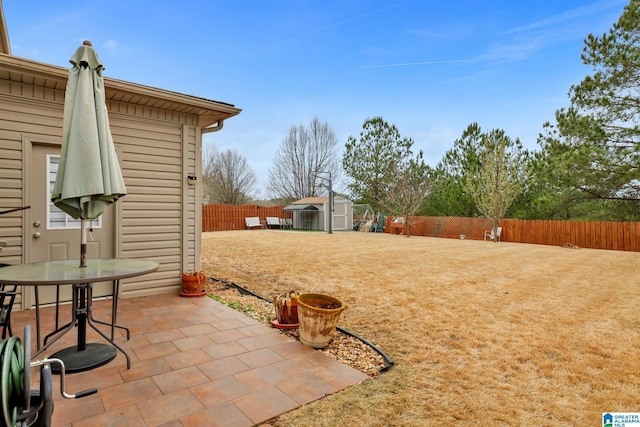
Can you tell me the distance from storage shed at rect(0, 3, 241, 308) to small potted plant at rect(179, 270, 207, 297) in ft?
0.84

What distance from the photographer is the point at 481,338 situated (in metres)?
3.16

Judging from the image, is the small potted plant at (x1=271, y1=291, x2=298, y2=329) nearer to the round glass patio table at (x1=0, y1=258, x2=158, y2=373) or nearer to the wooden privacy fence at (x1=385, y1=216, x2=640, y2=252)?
the round glass patio table at (x1=0, y1=258, x2=158, y2=373)

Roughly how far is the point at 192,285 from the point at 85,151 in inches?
94.9

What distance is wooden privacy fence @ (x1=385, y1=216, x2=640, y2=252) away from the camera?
36.7 feet

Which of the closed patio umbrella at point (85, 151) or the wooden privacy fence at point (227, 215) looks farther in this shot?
the wooden privacy fence at point (227, 215)

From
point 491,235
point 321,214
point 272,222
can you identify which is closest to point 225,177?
point 272,222

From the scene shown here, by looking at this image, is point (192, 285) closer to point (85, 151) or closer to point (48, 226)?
point (48, 226)

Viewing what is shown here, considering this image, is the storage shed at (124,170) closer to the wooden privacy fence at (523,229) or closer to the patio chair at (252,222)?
the wooden privacy fence at (523,229)

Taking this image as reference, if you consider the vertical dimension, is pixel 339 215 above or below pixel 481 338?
above

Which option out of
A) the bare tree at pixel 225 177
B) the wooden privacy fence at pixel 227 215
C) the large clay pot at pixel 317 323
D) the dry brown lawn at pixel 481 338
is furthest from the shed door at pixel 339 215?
the large clay pot at pixel 317 323

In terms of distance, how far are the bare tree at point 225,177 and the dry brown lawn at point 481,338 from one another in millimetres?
19039
